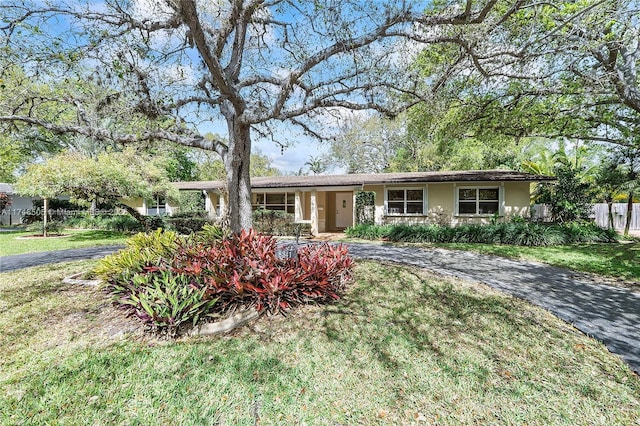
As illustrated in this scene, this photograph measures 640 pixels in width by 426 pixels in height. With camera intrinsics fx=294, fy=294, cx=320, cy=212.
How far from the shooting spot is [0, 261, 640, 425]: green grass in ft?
9.15

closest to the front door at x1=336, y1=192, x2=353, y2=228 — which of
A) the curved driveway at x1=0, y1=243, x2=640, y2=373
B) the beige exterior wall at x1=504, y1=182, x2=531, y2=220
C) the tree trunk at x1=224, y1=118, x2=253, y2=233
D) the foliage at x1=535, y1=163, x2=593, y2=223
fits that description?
the beige exterior wall at x1=504, y1=182, x2=531, y2=220

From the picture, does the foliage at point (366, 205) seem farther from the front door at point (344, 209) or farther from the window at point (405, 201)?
the front door at point (344, 209)

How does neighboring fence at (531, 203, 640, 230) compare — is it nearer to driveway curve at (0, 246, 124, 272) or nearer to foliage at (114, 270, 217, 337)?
foliage at (114, 270, 217, 337)

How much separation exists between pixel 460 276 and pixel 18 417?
741 centimetres

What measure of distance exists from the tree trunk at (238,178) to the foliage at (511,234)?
8854mm

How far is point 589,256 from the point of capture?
31.2ft

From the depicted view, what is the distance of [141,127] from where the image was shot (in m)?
7.30

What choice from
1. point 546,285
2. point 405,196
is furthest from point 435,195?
point 546,285

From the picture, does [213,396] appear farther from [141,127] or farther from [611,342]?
[141,127]

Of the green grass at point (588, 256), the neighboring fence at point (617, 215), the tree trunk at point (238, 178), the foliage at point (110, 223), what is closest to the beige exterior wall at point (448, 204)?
the green grass at point (588, 256)

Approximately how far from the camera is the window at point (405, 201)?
51.9 ft

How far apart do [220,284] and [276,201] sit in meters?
15.2

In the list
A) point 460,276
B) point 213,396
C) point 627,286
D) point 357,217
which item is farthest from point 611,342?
point 357,217

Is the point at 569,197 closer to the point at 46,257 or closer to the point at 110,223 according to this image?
the point at 46,257
